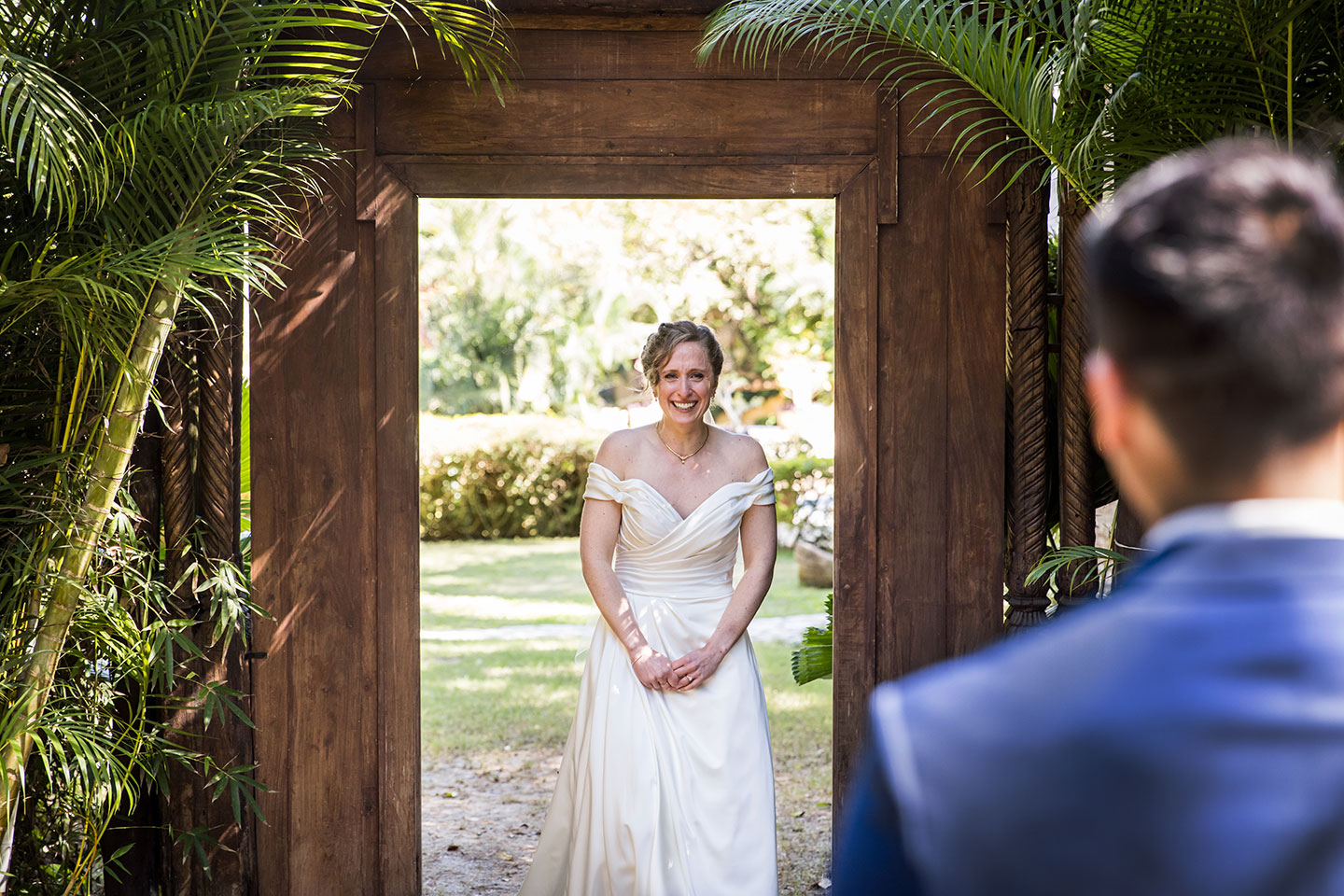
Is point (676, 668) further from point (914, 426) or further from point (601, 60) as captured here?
point (601, 60)

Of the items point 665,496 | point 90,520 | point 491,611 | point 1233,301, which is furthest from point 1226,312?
point 491,611

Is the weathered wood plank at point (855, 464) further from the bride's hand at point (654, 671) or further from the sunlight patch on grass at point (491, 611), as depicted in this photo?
the sunlight patch on grass at point (491, 611)

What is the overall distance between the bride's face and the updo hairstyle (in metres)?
0.02

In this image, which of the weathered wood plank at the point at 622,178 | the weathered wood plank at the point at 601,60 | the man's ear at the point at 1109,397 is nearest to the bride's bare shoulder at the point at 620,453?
the weathered wood plank at the point at 622,178

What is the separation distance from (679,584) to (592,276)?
1501 cm

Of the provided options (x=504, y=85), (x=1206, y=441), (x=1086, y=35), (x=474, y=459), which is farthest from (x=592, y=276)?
(x=1206, y=441)

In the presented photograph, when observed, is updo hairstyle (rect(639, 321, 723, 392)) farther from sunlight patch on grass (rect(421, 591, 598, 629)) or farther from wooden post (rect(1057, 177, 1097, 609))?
sunlight patch on grass (rect(421, 591, 598, 629))

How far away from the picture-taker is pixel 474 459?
15703mm

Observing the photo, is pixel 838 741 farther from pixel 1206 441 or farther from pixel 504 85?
pixel 1206 441

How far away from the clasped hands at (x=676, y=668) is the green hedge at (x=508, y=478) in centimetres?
1129

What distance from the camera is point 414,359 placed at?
446 centimetres

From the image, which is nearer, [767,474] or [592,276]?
[767,474]

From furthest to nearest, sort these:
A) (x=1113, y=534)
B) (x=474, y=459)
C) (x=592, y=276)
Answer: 1. (x=592, y=276)
2. (x=474, y=459)
3. (x=1113, y=534)

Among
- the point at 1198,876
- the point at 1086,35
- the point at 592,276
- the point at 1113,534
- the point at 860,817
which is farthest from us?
the point at 592,276
